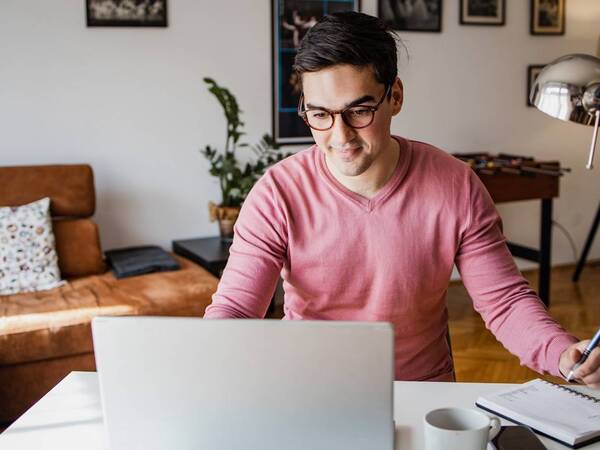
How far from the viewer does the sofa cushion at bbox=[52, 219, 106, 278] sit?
3.44 meters

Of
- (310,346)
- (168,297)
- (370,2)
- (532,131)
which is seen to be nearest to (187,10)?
(370,2)

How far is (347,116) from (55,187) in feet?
7.61

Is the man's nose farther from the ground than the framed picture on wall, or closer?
closer

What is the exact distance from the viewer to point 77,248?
11.3 feet

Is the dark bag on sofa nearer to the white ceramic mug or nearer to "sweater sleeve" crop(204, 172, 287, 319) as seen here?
"sweater sleeve" crop(204, 172, 287, 319)

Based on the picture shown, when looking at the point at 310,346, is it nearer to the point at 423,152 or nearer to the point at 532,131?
the point at 423,152

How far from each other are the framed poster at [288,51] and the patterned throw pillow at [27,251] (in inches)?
56.0

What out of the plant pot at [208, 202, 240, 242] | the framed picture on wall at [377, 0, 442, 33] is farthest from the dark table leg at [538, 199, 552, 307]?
the plant pot at [208, 202, 240, 242]

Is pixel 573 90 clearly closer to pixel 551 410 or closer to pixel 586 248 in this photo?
pixel 551 410

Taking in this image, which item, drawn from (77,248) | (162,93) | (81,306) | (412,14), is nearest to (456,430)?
(81,306)

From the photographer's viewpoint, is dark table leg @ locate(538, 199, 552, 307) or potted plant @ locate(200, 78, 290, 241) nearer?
potted plant @ locate(200, 78, 290, 241)

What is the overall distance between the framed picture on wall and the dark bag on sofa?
187 centimetres

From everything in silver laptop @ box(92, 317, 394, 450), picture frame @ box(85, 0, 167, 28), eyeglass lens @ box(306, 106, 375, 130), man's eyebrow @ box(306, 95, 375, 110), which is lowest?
silver laptop @ box(92, 317, 394, 450)

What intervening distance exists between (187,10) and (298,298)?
265 cm
